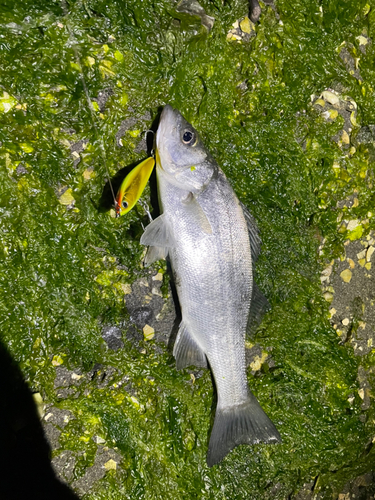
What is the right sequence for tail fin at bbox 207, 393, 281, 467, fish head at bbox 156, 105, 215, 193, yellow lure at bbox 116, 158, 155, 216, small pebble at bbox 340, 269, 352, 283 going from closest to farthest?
yellow lure at bbox 116, 158, 155, 216 < fish head at bbox 156, 105, 215, 193 < tail fin at bbox 207, 393, 281, 467 < small pebble at bbox 340, 269, 352, 283

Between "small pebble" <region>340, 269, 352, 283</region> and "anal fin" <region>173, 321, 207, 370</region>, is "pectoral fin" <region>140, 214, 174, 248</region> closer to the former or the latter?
"anal fin" <region>173, 321, 207, 370</region>

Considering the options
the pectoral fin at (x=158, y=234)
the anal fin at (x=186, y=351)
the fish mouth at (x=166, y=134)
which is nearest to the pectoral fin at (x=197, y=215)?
the pectoral fin at (x=158, y=234)

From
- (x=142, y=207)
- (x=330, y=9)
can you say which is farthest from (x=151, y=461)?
(x=330, y=9)

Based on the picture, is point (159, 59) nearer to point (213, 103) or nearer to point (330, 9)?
point (213, 103)

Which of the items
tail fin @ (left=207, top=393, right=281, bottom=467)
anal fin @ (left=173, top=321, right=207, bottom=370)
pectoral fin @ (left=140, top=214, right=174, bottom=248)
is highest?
pectoral fin @ (left=140, top=214, right=174, bottom=248)

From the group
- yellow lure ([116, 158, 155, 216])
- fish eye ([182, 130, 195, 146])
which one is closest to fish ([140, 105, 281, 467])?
fish eye ([182, 130, 195, 146])
